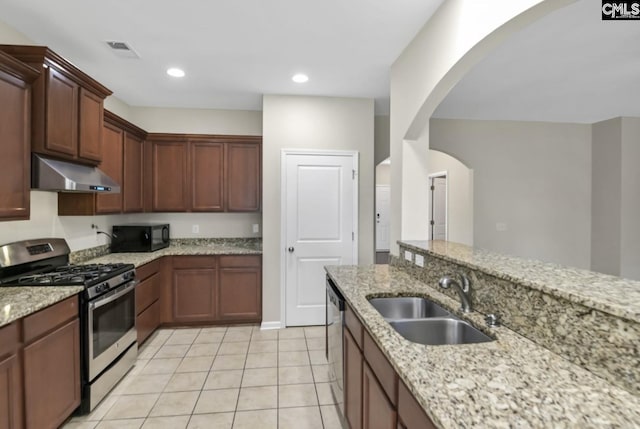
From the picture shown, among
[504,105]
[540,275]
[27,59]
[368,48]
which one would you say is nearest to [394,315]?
[540,275]

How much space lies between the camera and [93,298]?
222 cm

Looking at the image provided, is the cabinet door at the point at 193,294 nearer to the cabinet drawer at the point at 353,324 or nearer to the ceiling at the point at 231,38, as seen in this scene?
the ceiling at the point at 231,38

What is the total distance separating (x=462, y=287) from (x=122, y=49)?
313 cm

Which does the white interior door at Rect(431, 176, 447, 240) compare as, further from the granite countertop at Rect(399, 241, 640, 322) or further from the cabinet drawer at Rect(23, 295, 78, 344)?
the cabinet drawer at Rect(23, 295, 78, 344)

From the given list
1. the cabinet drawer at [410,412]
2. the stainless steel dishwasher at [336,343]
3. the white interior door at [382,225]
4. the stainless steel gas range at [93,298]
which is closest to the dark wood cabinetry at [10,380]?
the stainless steel gas range at [93,298]

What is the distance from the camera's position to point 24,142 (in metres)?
2.10

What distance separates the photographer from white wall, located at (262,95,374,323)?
374cm

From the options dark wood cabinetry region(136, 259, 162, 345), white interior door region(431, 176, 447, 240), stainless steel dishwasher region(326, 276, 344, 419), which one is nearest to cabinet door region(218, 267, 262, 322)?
dark wood cabinetry region(136, 259, 162, 345)

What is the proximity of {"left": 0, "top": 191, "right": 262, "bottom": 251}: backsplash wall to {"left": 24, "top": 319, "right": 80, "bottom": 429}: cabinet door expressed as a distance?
0.94 metres

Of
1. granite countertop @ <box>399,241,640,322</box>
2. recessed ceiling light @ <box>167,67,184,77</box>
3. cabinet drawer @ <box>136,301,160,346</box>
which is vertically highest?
recessed ceiling light @ <box>167,67,184,77</box>

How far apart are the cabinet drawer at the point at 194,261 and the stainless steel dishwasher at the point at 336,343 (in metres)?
1.85

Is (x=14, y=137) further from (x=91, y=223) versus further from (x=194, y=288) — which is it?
(x=194, y=288)

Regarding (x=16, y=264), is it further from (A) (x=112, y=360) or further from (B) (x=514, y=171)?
(B) (x=514, y=171)

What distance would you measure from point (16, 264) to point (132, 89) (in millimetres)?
2163
